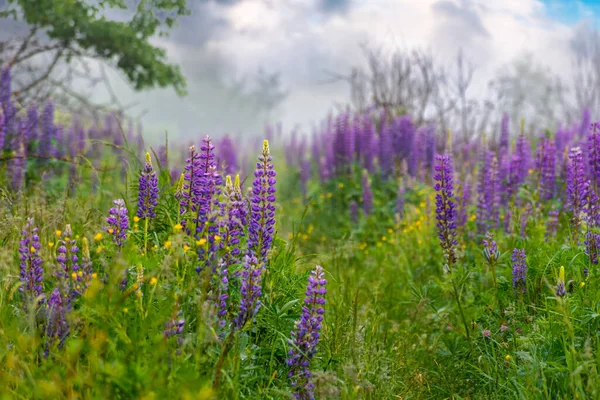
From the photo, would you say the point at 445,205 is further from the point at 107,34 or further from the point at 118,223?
the point at 107,34

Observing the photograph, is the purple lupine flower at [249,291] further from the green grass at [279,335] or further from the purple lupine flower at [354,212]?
the purple lupine flower at [354,212]

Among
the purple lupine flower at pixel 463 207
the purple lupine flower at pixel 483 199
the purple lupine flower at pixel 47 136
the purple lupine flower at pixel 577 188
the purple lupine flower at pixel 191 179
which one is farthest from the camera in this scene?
the purple lupine flower at pixel 47 136

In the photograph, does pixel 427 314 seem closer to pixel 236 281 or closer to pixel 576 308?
pixel 576 308

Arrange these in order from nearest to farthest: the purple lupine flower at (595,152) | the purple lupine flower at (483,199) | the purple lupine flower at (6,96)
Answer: the purple lupine flower at (595,152) < the purple lupine flower at (483,199) < the purple lupine flower at (6,96)

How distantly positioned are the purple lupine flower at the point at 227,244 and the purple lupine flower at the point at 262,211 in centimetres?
9

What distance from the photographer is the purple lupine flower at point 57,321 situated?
2.65m

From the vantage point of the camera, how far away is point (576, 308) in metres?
3.26

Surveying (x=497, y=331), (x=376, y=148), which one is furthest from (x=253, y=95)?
(x=497, y=331)

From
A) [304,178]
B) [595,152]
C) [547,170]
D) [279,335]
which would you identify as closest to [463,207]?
[547,170]

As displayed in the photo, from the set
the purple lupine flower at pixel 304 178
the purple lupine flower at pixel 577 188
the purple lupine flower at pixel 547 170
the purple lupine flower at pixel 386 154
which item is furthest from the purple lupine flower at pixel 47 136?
the purple lupine flower at pixel 577 188

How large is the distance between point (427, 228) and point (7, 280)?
475 centimetres

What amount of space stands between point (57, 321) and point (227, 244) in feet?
2.93

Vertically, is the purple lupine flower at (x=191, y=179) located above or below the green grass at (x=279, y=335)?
above

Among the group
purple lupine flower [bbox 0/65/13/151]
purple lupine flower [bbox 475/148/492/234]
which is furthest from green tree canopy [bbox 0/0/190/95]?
purple lupine flower [bbox 475/148/492/234]
